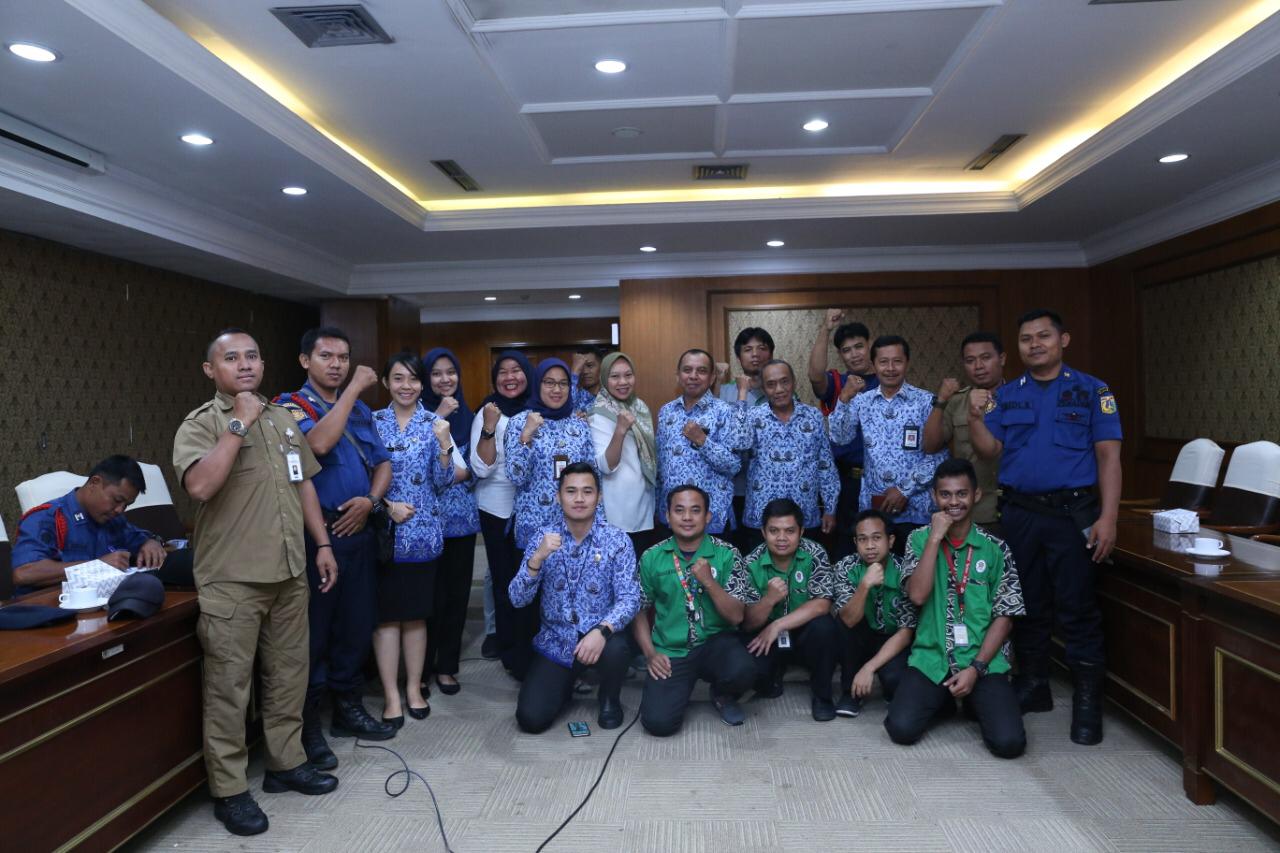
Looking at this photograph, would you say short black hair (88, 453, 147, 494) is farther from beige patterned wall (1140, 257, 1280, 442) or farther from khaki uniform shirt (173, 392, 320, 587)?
beige patterned wall (1140, 257, 1280, 442)

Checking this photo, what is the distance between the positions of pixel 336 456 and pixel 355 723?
111 centimetres

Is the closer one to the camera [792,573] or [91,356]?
[792,573]

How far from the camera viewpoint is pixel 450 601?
377 cm

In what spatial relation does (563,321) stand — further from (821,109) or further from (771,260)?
(821,109)

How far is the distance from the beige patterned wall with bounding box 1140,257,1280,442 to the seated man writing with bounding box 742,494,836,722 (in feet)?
11.9

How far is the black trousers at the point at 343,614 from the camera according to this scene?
9.67 feet

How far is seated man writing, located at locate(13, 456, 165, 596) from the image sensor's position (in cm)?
312

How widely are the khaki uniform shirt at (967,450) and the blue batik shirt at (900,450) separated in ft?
0.27

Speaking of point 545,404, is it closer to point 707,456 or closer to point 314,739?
point 707,456

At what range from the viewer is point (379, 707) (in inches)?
141

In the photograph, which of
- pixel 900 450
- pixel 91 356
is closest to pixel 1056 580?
pixel 900 450

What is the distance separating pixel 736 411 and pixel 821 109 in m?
1.77

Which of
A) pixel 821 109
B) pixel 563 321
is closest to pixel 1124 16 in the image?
pixel 821 109

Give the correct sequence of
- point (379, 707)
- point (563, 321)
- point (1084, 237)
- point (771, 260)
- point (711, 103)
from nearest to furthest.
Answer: point (379, 707) < point (711, 103) < point (1084, 237) < point (771, 260) < point (563, 321)
